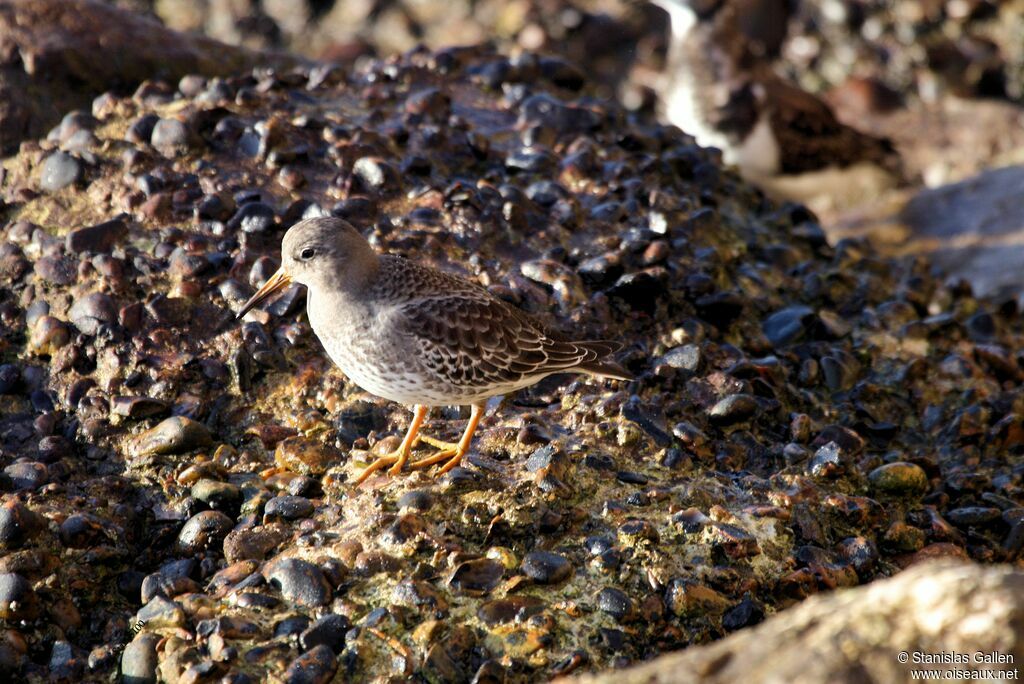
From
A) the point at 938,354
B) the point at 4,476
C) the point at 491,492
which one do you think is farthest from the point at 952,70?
the point at 4,476

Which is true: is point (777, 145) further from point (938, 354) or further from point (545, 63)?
point (938, 354)

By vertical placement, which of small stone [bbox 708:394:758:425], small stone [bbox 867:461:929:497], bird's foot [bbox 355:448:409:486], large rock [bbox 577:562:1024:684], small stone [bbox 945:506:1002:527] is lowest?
small stone [bbox 945:506:1002:527]

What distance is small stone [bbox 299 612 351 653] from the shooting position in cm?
396

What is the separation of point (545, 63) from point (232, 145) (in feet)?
8.31

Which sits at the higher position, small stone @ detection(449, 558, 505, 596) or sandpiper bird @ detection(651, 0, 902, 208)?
small stone @ detection(449, 558, 505, 596)

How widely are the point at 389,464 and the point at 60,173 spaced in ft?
9.64

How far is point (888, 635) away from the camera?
8.14ft

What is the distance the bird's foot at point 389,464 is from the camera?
477 cm

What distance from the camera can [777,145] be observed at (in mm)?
10477

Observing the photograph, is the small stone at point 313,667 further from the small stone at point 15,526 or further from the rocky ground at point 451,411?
the small stone at point 15,526

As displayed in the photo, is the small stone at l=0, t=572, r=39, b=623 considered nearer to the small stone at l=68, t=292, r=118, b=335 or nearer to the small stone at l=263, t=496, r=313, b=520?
the small stone at l=263, t=496, r=313, b=520

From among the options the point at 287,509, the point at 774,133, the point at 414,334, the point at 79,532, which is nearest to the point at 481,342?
the point at 414,334

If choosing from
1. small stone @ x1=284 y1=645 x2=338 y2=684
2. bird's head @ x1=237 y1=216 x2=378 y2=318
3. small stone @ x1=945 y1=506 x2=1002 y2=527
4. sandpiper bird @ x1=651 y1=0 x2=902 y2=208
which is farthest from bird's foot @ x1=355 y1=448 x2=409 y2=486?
sandpiper bird @ x1=651 y1=0 x2=902 y2=208

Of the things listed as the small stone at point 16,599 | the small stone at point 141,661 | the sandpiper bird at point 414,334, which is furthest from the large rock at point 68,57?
the small stone at point 141,661
